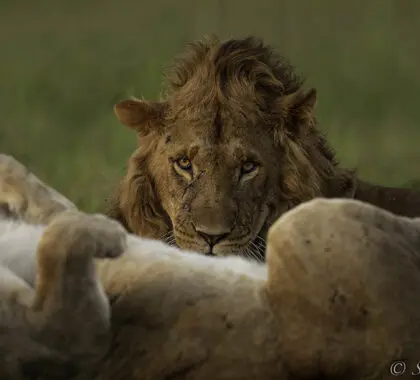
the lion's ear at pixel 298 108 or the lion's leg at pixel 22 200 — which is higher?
the lion's ear at pixel 298 108

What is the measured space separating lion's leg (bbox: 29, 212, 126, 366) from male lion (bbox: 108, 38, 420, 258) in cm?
93

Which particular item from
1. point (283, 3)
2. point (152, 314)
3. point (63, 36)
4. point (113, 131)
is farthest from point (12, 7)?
point (152, 314)

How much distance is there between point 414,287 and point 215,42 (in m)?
1.54

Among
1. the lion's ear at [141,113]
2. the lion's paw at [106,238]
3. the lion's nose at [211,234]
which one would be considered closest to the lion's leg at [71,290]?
the lion's paw at [106,238]

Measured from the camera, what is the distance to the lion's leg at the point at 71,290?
216 centimetres

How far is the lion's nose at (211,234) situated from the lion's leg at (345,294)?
83cm

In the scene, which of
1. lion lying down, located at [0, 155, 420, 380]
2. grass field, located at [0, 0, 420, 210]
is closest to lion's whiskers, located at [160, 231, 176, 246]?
grass field, located at [0, 0, 420, 210]

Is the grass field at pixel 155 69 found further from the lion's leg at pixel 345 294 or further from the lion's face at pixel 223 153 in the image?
the lion's leg at pixel 345 294

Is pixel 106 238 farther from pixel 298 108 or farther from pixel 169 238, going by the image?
pixel 298 108

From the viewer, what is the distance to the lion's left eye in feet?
10.7

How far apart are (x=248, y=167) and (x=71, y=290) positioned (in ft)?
4.02

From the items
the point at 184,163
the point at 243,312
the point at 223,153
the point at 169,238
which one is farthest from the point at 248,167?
the point at 243,312

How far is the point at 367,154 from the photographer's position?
4238 mm

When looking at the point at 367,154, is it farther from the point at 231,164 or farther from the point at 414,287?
the point at 414,287
